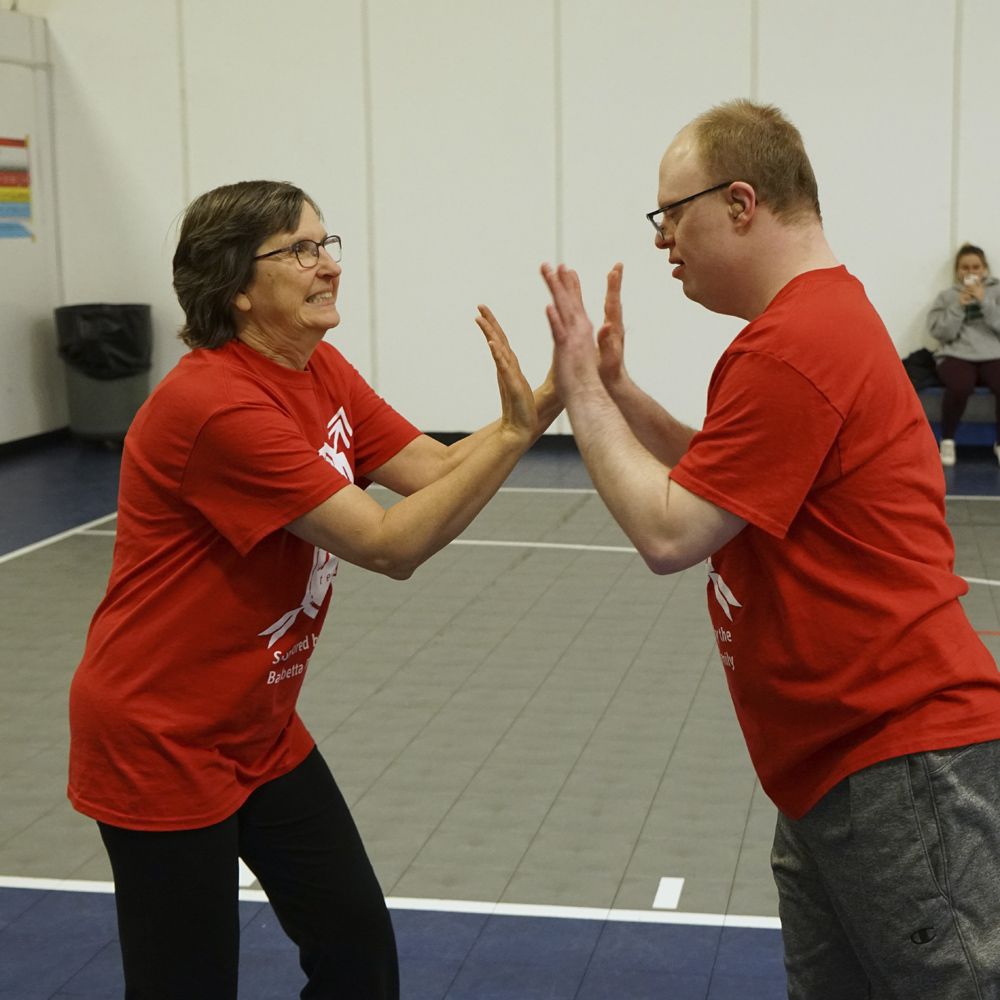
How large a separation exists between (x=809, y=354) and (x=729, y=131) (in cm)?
38

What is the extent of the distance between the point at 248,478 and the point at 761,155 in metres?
0.97

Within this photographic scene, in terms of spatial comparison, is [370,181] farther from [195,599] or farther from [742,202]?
[742,202]

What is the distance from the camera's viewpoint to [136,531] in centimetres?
240

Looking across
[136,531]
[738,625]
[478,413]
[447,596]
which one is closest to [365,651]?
[447,596]

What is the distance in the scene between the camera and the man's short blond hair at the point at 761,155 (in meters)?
2.06

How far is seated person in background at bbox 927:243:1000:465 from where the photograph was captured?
9508 millimetres

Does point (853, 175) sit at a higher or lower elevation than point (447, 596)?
higher

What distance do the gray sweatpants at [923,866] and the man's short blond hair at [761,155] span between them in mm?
858

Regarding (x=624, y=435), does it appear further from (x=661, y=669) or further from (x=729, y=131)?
(x=661, y=669)

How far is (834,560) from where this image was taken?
79.7 inches

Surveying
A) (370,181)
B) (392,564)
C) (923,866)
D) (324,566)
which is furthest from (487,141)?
(923,866)

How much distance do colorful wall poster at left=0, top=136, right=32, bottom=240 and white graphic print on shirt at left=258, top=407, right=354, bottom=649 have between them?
8854mm

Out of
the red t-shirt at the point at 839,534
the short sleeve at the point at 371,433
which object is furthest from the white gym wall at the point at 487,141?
the red t-shirt at the point at 839,534

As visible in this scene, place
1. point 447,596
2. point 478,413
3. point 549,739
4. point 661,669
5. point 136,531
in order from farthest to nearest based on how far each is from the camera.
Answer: point 478,413 < point 447,596 < point 661,669 < point 549,739 < point 136,531
